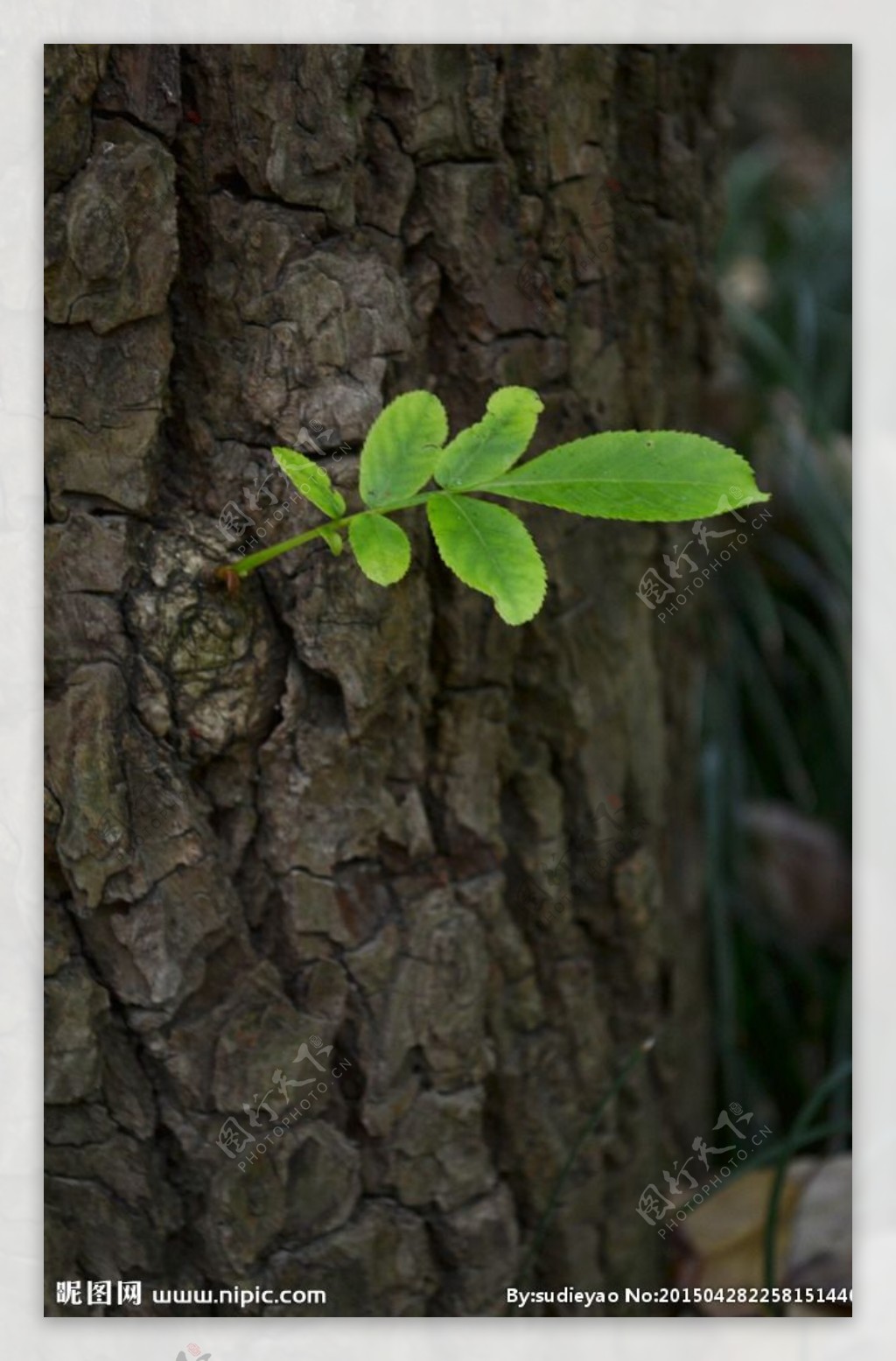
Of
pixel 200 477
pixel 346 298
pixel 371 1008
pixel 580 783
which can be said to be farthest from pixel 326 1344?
pixel 346 298

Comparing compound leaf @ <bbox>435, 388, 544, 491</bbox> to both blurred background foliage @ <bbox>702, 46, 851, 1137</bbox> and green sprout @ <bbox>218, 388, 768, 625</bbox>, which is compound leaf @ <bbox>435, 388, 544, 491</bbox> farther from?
blurred background foliage @ <bbox>702, 46, 851, 1137</bbox>

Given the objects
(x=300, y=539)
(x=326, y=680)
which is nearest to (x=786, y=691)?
(x=326, y=680)

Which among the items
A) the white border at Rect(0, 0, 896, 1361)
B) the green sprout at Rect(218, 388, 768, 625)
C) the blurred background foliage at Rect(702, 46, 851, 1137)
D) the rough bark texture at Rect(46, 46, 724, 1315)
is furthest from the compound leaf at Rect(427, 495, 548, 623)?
the blurred background foliage at Rect(702, 46, 851, 1137)

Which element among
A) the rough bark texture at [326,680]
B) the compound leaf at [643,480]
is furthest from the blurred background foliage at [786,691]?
the compound leaf at [643,480]

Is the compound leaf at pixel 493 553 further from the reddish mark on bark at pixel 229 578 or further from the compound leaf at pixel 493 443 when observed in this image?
the reddish mark on bark at pixel 229 578

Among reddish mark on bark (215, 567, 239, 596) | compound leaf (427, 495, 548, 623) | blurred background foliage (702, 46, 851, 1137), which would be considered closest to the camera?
compound leaf (427, 495, 548, 623)

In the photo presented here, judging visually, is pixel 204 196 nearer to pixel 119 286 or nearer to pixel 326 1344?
pixel 119 286
